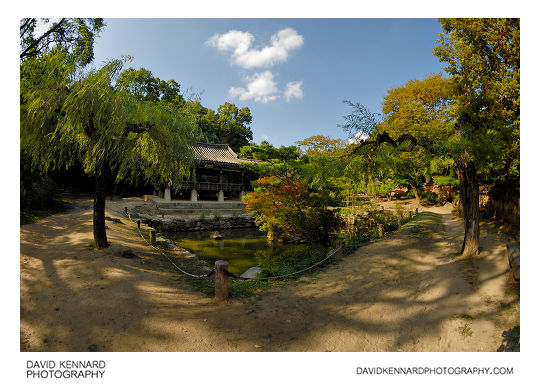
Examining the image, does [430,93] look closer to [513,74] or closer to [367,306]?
[513,74]

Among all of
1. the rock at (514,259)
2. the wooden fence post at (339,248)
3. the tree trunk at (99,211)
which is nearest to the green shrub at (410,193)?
the wooden fence post at (339,248)

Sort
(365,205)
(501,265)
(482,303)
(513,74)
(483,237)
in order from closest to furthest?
(482,303), (501,265), (513,74), (483,237), (365,205)

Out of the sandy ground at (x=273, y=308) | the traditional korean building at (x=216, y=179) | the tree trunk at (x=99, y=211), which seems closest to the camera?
the sandy ground at (x=273, y=308)

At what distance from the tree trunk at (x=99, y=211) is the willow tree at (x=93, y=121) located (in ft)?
0.07

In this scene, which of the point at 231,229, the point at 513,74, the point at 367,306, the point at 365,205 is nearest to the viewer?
the point at 367,306

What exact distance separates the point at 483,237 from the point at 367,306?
5.34 metres

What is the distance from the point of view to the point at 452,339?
3102 millimetres

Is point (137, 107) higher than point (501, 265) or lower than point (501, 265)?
higher

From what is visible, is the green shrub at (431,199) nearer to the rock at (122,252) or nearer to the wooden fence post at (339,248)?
A: the wooden fence post at (339,248)

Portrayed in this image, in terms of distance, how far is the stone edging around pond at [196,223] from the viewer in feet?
44.0

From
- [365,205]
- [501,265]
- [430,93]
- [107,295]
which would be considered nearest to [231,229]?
[365,205]

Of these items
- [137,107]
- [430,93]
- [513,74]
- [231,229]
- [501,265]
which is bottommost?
[231,229]

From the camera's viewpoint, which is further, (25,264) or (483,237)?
(483,237)

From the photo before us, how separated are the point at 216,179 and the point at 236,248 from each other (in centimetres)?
1107
